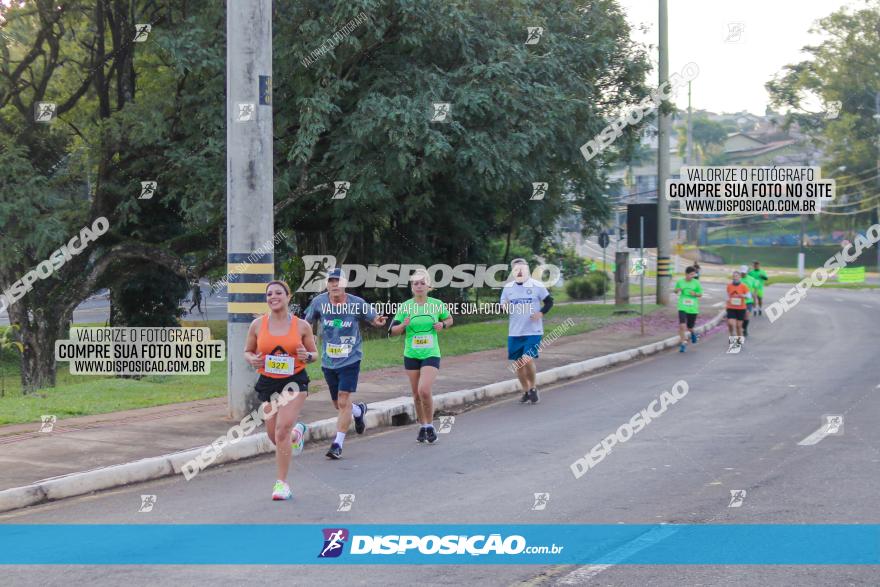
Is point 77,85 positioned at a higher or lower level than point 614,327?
higher

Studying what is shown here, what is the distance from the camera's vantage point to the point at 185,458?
10430mm

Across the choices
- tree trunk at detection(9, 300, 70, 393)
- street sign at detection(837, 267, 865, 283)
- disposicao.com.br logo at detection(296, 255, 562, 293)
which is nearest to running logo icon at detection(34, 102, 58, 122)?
tree trunk at detection(9, 300, 70, 393)

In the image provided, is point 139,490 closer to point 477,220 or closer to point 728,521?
point 728,521

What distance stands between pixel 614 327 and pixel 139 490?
19845 millimetres

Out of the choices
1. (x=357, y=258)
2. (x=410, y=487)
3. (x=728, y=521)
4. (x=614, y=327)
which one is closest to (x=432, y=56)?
(x=357, y=258)

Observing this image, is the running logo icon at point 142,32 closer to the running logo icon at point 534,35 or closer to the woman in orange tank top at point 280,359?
the running logo icon at point 534,35

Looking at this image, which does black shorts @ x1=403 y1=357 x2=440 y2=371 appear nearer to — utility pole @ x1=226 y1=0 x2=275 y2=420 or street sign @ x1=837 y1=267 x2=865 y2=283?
utility pole @ x1=226 y1=0 x2=275 y2=420

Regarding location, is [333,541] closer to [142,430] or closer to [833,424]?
[142,430]

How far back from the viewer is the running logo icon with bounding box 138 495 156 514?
8664 mm

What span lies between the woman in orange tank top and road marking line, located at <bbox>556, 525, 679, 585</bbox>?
3074 millimetres

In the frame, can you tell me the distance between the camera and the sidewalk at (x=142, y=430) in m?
10.1

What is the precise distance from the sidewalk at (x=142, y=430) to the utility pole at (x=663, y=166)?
1624 centimetres

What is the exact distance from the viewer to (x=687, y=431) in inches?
488

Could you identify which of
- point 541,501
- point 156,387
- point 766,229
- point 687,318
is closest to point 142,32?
point 156,387
